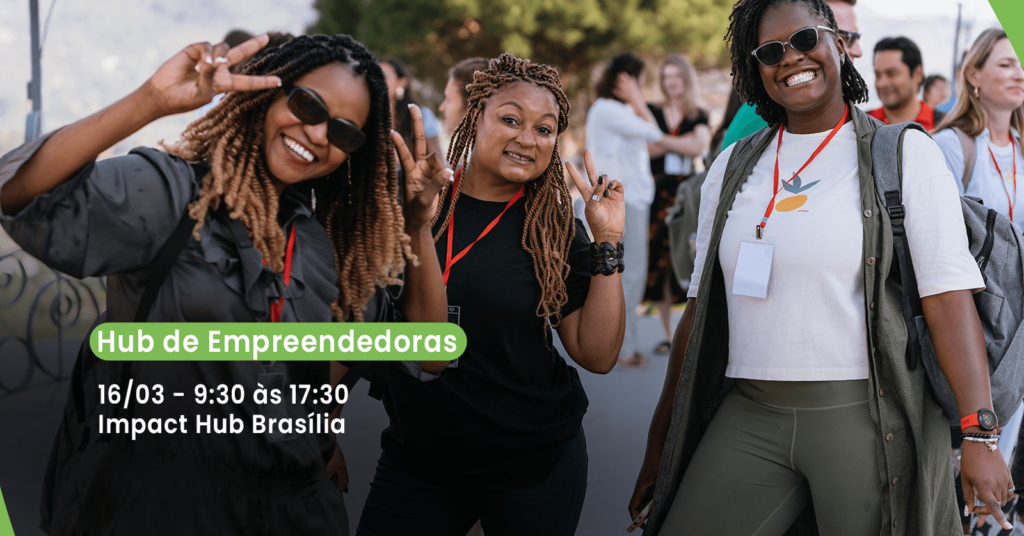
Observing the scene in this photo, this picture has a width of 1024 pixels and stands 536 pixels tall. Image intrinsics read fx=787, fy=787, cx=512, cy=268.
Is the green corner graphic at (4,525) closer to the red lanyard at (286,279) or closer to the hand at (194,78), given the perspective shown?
the red lanyard at (286,279)

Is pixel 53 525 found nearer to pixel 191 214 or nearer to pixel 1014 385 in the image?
pixel 191 214

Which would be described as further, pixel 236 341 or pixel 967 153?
pixel 967 153

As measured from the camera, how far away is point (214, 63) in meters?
1.57

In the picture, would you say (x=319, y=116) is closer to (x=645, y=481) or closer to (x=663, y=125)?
(x=645, y=481)

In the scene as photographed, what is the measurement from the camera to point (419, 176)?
190cm

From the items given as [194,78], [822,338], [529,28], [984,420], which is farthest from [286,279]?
[529,28]

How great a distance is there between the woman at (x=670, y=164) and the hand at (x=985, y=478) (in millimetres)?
4851

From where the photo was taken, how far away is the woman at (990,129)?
11.1 feet

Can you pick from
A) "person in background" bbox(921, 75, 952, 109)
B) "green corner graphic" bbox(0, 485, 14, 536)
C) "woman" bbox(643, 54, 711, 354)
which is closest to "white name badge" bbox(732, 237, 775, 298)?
"green corner graphic" bbox(0, 485, 14, 536)

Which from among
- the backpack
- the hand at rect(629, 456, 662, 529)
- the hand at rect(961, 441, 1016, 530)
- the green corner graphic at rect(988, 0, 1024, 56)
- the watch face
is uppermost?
the green corner graphic at rect(988, 0, 1024, 56)

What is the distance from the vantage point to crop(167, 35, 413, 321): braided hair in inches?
67.5

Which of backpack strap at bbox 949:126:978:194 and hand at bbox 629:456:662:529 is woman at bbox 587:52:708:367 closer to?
backpack strap at bbox 949:126:978:194

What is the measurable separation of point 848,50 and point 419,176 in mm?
1979

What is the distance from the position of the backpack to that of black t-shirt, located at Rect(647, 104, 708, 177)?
494 cm
